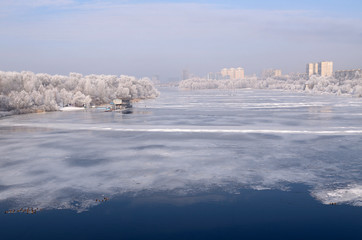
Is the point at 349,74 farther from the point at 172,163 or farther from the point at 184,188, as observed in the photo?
the point at 184,188

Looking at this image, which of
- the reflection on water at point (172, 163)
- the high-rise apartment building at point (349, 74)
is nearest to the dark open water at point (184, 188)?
the reflection on water at point (172, 163)

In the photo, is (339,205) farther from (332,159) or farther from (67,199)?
(67,199)

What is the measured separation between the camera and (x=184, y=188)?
48.5ft

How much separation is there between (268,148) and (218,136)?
618cm

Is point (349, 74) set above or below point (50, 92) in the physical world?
above

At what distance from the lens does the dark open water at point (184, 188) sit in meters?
11.2

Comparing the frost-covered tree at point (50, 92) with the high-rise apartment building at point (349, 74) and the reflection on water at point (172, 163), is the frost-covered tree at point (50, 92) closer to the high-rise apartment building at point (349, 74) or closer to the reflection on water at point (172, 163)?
the reflection on water at point (172, 163)

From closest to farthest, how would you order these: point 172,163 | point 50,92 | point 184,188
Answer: point 184,188 → point 172,163 → point 50,92

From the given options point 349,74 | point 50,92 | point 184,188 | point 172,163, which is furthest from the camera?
point 349,74

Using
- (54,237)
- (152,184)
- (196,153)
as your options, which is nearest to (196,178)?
(152,184)

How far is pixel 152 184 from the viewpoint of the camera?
15.4 m

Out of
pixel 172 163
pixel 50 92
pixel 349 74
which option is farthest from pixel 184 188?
pixel 349 74

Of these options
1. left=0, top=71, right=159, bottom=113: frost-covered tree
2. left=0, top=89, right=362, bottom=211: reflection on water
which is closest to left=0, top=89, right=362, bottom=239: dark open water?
left=0, top=89, right=362, bottom=211: reflection on water

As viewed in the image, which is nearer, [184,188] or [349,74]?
[184,188]
